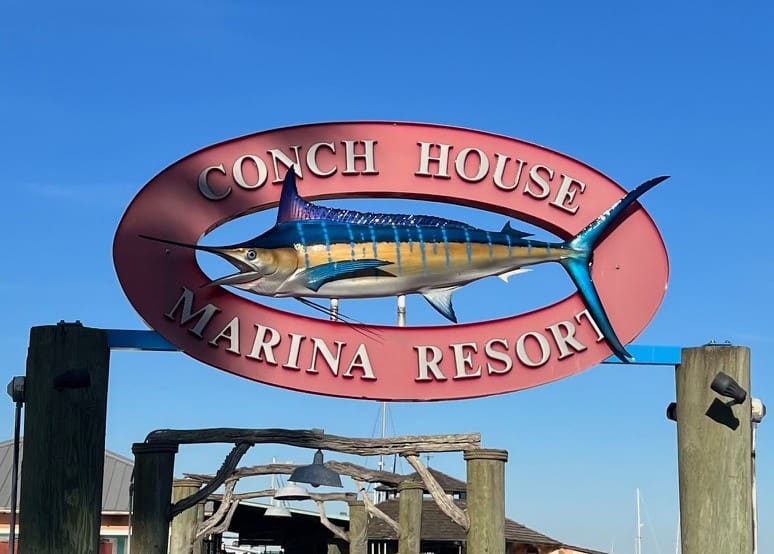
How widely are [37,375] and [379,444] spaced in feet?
12.2

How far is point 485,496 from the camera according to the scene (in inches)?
397

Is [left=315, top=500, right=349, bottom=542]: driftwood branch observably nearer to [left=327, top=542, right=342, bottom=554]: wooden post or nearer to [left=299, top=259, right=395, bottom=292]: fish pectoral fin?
[left=327, top=542, right=342, bottom=554]: wooden post

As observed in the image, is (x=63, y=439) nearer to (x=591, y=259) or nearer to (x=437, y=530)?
(x=591, y=259)

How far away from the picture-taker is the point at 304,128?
800 centimetres

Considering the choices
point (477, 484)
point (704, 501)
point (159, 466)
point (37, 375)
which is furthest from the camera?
point (477, 484)

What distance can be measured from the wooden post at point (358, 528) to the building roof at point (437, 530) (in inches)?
229

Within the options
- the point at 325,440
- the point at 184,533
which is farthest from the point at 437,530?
the point at 325,440

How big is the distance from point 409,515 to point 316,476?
1.86 metres

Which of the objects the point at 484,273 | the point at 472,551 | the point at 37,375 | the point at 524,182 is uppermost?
the point at 524,182

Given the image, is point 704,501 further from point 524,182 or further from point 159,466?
point 159,466

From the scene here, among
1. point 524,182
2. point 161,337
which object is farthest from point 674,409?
point 161,337

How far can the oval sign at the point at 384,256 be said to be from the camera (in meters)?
7.68

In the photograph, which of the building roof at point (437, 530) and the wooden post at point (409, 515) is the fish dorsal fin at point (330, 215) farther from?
the building roof at point (437, 530)

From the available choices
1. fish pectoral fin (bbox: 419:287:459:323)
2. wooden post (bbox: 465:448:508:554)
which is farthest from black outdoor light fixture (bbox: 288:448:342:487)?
fish pectoral fin (bbox: 419:287:459:323)
